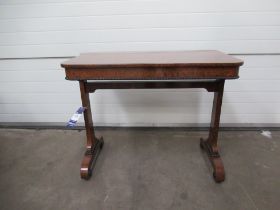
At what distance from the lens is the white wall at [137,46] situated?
6.40ft

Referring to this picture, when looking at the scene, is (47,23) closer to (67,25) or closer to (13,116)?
(67,25)

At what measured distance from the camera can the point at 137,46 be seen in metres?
2.08

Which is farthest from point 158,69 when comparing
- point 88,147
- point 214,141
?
point 88,147

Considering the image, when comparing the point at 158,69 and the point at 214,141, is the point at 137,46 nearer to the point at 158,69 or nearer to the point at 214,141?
the point at 158,69

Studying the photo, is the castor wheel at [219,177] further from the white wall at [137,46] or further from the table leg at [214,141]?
the white wall at [137,46]

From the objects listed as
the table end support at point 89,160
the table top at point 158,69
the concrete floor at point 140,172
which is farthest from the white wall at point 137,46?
the table top at point 158,69

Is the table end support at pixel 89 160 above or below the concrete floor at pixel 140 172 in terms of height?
above

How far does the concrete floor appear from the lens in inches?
56.2

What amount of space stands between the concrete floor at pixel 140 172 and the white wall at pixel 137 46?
27 centimetres

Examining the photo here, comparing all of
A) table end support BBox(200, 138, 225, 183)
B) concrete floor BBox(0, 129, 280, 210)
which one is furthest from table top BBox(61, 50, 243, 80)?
concrete floor BBox(0, 129, 280, 210)

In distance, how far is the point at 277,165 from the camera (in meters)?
1.75

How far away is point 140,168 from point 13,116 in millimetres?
1789

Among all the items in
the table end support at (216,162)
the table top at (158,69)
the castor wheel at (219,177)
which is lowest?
the castor wheel at (219,177)

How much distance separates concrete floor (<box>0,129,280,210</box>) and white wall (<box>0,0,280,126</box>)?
266 mm
